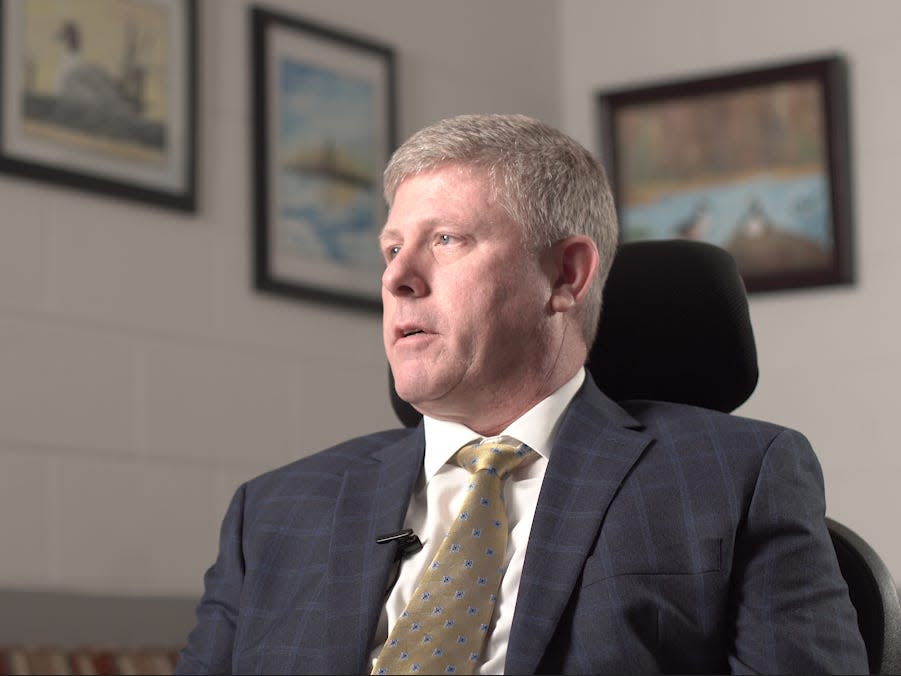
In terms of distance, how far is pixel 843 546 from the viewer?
176cm

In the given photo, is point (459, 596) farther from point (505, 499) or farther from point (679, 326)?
point (679, 326)

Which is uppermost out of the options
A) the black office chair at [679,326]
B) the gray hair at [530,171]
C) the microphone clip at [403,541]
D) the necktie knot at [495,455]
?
the gray hair at [530,171]

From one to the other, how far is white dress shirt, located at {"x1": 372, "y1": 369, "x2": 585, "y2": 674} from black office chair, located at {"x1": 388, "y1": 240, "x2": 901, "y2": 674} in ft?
0.28

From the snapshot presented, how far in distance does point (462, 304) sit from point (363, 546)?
327mm

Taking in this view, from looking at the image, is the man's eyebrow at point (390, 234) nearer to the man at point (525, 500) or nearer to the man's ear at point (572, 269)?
the man at point (525, 500)

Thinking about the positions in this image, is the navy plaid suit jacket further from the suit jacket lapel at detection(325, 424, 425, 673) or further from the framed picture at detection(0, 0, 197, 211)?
the framed picture at detection(0, 0, 197, 211)

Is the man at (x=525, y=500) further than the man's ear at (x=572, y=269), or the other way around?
the man's ear at (x=572, y=269)

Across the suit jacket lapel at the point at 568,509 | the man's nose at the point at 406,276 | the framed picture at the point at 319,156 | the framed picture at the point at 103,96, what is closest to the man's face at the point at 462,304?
the man's nose at the point at 406,276

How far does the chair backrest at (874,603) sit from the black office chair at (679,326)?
29 cm

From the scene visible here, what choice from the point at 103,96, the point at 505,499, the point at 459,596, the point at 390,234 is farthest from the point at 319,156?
the point at 459,596

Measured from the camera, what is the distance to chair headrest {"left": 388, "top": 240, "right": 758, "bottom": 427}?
1.92 meters

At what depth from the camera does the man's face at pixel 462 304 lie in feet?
6.11

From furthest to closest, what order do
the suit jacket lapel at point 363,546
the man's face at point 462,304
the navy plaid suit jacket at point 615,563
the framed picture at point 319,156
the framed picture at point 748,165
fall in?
the framed picture at point 748,165
the framed picture at point 319,156
the man's face at point 462,304
the suit jacket lapel at point 363,546
the navy plaid suit jacket at point 615,563

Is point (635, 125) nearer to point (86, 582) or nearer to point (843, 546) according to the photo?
point (86, 582)
